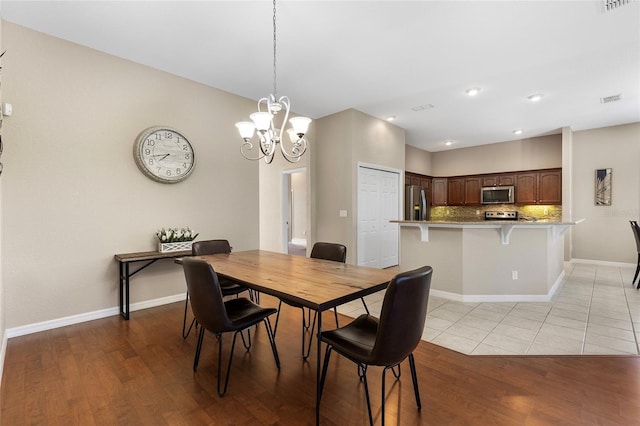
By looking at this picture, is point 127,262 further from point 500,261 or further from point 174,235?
point 500,261

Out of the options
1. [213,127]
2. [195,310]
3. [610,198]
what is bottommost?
[195,310]

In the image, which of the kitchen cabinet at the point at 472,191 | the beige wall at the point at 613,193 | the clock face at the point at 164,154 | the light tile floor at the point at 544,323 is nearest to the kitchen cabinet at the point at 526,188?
the beige wall at the point at 613,193

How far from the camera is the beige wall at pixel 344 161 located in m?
5.06

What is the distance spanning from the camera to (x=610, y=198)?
5.95 metres

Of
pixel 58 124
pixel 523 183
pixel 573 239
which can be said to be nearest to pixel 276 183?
pixel 58 124

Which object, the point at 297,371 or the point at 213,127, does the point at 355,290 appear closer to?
the point at 297,371

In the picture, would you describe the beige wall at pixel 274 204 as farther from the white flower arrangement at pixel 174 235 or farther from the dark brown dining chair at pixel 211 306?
the dark brown dining chair at pixel 211 306

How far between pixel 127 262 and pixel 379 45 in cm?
347

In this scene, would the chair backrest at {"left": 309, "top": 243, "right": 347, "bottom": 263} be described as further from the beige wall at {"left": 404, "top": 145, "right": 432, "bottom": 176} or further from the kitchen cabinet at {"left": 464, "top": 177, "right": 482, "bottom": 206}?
the kitchen cabinet at {"left": 464, "top": 177, "right": 482, "bottom": 206}

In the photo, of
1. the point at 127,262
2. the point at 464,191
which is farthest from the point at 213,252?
the point at 464,191

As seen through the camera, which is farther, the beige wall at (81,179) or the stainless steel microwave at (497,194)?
the stainless steel microwave at (497,194)

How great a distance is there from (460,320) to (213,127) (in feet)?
12.8

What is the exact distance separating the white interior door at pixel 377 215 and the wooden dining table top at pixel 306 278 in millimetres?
2805

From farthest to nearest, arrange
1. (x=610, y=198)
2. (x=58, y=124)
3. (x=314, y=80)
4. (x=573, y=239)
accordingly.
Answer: (x=573, y=239) → (x=610, y=198) → (x=314, y=80) → (x=58, y=124)
